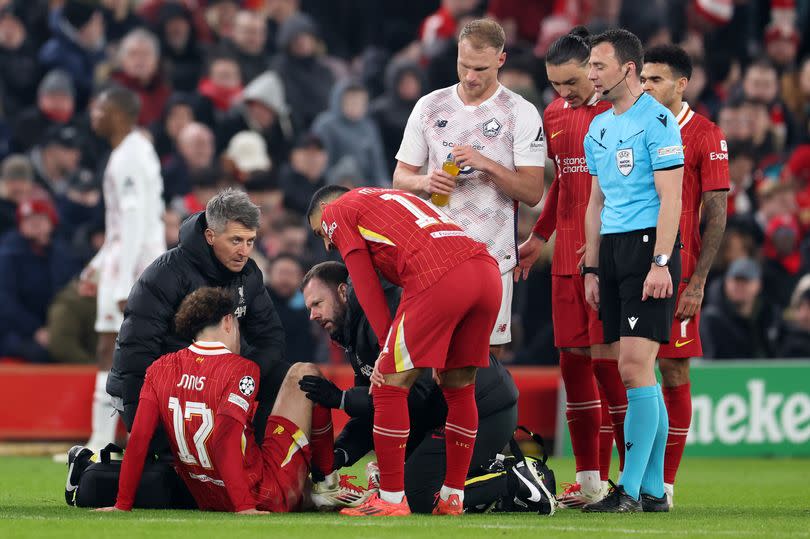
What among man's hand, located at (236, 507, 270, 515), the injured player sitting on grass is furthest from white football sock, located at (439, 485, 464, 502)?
man's hand, located at (236, 507, 270, 515)

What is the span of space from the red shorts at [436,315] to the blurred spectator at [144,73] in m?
8.88

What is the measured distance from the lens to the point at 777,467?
39.1 feet

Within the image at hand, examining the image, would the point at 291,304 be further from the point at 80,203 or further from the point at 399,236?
the point at 399,236

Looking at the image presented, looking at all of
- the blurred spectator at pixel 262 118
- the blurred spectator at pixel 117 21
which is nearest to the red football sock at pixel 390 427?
the blurred spectator at pixel 262 118

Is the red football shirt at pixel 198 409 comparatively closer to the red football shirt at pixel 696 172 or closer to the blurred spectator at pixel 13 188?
the red football shirt at pixel 696 172

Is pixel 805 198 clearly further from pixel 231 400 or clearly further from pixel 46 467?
pixel 231 400

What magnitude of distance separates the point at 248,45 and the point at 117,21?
164 centimetres

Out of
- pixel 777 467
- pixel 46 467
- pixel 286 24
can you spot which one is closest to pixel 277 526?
pixel 46 467

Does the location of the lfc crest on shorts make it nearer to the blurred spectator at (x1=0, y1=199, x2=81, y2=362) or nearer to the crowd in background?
the crowd in background

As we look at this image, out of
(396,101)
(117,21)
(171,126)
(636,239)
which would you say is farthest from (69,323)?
(636,239)

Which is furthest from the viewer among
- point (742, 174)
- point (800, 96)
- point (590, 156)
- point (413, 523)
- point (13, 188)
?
point (800, 96)

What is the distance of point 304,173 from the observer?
15.5 metres

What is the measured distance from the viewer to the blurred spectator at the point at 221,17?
685 inches

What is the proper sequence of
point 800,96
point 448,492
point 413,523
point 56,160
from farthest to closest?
point 800,96, point 56,160, point 448,492, point 413,523
